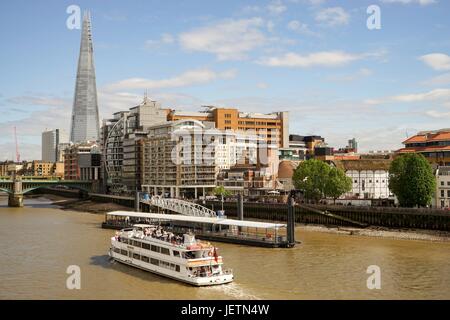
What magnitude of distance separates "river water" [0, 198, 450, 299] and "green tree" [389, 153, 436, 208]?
1559 centimetres

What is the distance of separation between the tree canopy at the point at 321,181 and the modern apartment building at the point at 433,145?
58.3 feet

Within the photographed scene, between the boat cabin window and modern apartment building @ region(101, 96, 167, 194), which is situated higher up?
modern apartment building @ region(101, 96, 167, 194)

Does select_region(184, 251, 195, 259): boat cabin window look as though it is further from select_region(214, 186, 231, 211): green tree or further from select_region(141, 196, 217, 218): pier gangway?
select_region(214, 186, 231, 211): green tree

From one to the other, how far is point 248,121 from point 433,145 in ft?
288

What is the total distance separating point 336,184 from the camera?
96188 mm

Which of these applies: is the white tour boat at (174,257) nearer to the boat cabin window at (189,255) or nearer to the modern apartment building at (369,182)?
the boat cabin window at (189,255)

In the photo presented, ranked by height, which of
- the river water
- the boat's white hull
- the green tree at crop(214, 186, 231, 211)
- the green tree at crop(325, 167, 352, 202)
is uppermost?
the green tree at crop(325, 167, 352, 202)

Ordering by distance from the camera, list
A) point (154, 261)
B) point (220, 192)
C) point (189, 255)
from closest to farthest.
A: point (189, 255) → point (154, 261) → point (220, 192)

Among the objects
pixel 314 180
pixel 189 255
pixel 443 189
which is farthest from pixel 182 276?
pixel 314 180

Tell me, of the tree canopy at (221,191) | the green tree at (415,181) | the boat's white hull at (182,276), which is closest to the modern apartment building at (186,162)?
the tree canopy at (221,191)

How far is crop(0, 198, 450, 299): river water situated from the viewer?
3897cm

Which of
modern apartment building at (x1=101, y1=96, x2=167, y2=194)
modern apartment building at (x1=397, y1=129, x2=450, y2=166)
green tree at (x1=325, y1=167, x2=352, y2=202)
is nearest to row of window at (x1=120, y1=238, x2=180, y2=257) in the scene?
green tree at (x1=325, y1=167, x2=352, y2=202)

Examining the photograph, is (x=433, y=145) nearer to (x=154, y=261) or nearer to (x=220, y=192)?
(x=220, y=192)
